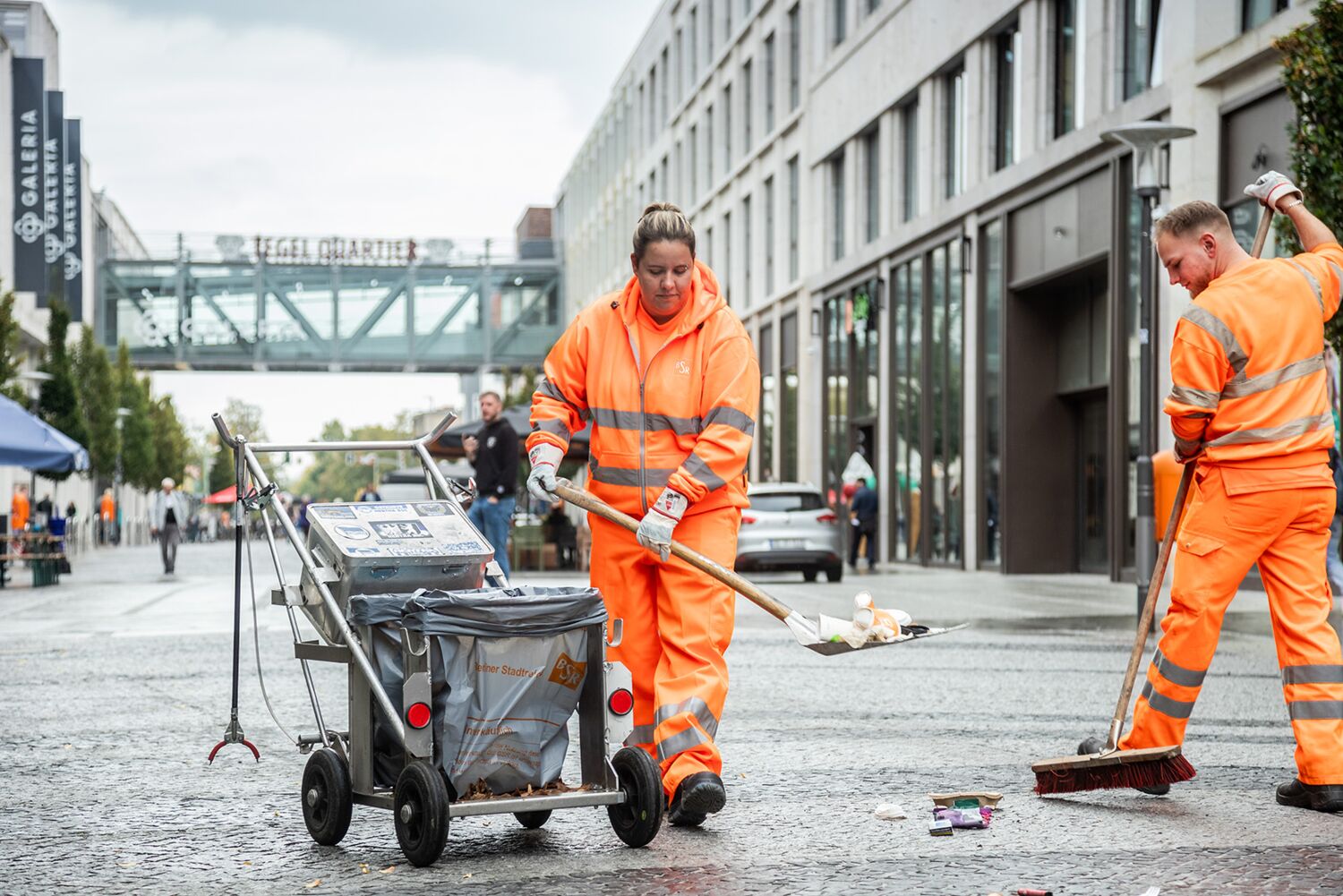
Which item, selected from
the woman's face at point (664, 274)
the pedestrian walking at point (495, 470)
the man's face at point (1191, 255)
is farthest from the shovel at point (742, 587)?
the pedestrian walking at point (495, 470)

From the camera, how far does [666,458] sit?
5.41 metres

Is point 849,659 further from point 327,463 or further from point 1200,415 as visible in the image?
point 327,463

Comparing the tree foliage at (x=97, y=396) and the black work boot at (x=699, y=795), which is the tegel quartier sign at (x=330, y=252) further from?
the black work boot at (x=699, y=795)

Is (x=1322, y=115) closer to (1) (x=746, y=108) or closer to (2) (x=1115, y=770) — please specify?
(2) (x=1115, y=770)

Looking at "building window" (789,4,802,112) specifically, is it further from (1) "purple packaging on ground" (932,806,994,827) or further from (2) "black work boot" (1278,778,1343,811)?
(1) "purple packaging on ground" (932,806,994,827)

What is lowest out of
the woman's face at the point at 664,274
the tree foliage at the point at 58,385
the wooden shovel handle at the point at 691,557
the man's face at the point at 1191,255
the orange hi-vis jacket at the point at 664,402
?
the wooden shovel handle at the point at 691,557

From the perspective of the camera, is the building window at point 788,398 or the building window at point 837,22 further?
the building window at point 788,398

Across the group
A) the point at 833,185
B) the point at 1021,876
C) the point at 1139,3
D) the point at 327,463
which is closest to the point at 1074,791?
the point at 1021,876

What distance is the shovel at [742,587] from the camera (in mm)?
5117

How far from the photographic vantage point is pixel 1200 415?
559 centimetres

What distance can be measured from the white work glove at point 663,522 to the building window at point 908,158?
26.5m

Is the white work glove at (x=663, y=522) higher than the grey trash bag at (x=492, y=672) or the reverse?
higher

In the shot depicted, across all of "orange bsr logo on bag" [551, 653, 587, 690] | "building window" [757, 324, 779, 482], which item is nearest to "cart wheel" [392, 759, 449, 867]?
"orange bsr logo on bag" [551, 653, 587, 690]

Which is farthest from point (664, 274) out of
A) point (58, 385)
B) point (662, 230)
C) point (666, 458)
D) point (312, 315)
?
point (312, 315)
